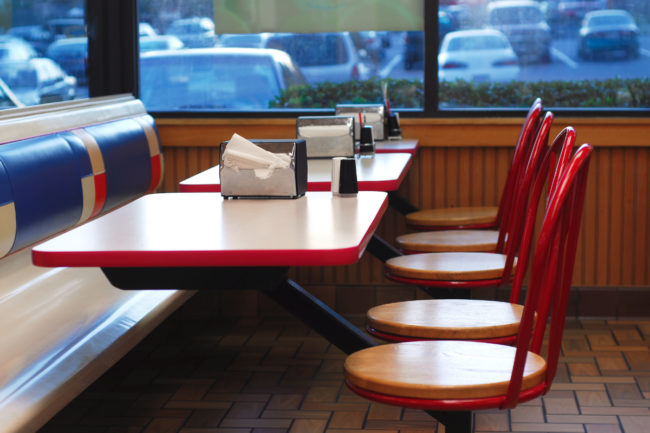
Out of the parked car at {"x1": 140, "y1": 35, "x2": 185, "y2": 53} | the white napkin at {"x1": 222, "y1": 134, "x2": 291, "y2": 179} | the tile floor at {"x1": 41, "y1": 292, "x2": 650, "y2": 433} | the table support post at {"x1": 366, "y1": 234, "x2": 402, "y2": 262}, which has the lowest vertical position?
the tile floor at {"x1": 41, "y1": 292, "x2": 650, "y2": 433}

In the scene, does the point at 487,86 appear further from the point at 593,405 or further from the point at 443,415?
the point at 443,415

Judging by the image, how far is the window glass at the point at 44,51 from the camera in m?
3.73

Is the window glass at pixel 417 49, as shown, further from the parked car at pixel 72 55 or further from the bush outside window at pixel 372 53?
the parked car at pixel 72 55

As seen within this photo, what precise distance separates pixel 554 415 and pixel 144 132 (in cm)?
214

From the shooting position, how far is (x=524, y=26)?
4.23m

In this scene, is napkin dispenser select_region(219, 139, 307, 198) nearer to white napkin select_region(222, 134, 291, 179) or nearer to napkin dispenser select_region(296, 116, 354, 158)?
white napkin select_region(222, 134, 291, 179)

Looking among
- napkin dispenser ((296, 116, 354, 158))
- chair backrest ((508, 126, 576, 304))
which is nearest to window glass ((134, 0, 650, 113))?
napkin dispenser ((296, 116, 354, 158))

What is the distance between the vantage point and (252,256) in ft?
5.55

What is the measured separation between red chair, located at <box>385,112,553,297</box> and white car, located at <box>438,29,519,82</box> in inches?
63.0

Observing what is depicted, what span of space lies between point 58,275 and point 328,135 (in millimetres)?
1122

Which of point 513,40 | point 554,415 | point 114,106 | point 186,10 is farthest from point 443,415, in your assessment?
point 186,10

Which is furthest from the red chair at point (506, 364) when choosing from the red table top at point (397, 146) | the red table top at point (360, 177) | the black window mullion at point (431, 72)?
the black window mullion at point (431, 72)

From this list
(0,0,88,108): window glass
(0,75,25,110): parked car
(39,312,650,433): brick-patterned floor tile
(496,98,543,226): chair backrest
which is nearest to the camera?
(39,312,650,433): brick-patterned floor tile

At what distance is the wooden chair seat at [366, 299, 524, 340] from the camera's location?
2.08 metres
